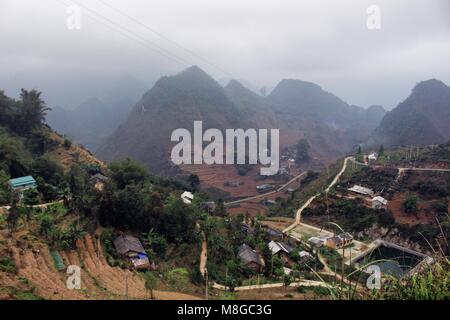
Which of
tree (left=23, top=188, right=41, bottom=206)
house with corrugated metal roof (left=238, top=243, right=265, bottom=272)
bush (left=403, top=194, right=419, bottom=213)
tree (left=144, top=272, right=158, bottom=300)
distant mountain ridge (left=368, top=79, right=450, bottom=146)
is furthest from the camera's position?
distant mountain ridge (left=368, top=79, right=450, bottom=146)

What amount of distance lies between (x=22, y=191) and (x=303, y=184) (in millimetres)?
25101

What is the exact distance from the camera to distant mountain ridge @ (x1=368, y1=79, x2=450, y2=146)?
5300 centimetres

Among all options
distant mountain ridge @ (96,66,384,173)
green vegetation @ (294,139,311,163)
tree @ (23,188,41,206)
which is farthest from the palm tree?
green vegetation @ (294,139,311,163)

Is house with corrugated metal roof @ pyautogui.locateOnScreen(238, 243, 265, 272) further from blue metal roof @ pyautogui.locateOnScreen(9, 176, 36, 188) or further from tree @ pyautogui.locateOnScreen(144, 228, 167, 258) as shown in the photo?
blue metal roof @ pyautogui.locateOnScreen(9, 176, 36, 188)

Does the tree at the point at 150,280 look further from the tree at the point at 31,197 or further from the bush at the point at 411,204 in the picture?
the bush at the point at 411,204

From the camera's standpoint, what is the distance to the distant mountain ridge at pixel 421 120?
53.0m

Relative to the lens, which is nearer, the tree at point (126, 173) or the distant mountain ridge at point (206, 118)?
the tree at point (126, 173)

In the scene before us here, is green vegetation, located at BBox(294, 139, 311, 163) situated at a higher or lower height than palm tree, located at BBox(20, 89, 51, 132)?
lower

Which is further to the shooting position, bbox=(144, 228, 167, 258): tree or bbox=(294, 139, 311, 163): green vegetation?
bbox=(294, 139, 311, 163): green vegetation

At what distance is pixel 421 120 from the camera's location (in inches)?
2180

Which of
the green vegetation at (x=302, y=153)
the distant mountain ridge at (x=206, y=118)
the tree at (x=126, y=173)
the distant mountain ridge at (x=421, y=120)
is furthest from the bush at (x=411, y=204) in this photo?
the distant mountain ridge at (x=421, y=120)
